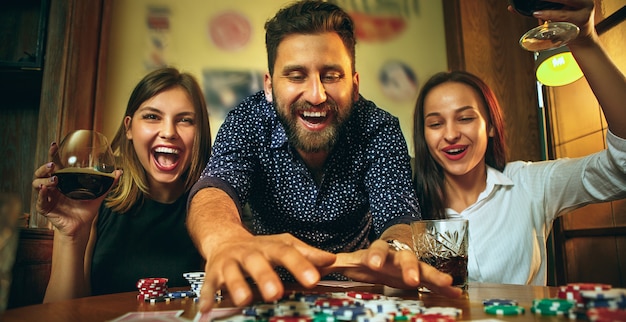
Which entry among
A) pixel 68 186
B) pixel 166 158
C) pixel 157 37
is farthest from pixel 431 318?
pixel 157 37

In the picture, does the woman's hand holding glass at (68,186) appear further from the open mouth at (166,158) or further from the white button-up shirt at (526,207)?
the white button-up shirt at (526,207)

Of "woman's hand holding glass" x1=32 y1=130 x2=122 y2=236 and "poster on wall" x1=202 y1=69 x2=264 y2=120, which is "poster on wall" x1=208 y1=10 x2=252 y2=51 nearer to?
"poster on wall" x1=202 y1=69 x2=264 y2=120

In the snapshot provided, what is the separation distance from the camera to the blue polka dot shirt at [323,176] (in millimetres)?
1720

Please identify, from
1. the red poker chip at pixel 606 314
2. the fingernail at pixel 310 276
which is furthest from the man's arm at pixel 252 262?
the red poker chip at pixel 606 314

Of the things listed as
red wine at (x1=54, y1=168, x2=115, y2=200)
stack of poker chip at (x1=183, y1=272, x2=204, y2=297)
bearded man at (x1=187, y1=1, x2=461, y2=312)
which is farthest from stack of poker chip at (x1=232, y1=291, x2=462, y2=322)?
red wine at (x1=54, y1=168, x2=115, y2=200)

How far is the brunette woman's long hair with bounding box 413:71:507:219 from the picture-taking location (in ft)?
6.32

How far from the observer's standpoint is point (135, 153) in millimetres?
2041

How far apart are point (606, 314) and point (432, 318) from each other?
0.24 m

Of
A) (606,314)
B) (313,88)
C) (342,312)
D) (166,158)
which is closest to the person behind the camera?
(606,314)

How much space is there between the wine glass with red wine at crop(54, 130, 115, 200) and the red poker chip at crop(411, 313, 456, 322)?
1.10 m

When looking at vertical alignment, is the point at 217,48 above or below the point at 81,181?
above

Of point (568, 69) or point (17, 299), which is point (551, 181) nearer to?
point (568, 69)

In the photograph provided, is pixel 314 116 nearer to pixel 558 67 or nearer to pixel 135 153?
pixel 135 153

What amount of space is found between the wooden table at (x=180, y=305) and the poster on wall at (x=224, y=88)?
2088mm
